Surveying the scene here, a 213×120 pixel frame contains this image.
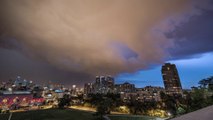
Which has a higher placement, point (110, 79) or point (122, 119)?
point (110, 79)

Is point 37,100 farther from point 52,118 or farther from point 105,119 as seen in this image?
point 105,119

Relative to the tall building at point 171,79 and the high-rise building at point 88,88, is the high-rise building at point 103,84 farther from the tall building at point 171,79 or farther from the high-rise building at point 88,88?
the tall building at point 171,79

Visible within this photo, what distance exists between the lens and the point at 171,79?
10456cm

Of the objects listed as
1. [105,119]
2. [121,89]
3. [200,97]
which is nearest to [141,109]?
[105,119]

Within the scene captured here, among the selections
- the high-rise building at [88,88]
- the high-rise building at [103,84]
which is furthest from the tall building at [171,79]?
the high-rise building at [88,88]

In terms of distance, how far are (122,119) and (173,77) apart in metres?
93.5

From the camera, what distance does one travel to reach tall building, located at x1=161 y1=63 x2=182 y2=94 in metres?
99.0

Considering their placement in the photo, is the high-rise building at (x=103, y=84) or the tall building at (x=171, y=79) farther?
the high-rise building at (x=103, y=84)

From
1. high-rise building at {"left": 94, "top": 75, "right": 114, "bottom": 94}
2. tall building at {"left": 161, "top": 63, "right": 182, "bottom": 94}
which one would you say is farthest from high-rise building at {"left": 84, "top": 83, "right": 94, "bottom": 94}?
tall building at {"left": 161, "top": 63, "right": 182, "bottom": 94}

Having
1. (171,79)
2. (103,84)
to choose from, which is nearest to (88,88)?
(103,84)

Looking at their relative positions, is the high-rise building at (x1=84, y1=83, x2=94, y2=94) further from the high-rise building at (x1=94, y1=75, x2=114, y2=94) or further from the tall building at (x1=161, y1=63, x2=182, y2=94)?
the tall building at (x1=161, y1=63, x2=182, y2=94)

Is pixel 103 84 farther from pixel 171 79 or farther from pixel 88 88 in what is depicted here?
pixel 171 79

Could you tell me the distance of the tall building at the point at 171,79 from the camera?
99.0m

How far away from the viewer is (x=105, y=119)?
74.5 ft
